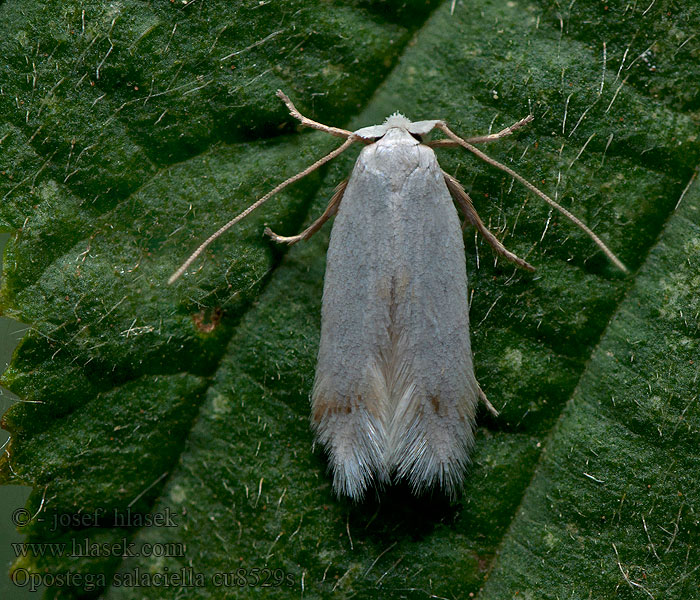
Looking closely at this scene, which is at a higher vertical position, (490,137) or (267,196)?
(490,137)

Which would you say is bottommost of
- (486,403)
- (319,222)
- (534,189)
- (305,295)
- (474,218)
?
(486,403)

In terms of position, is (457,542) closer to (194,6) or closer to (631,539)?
(631,539)

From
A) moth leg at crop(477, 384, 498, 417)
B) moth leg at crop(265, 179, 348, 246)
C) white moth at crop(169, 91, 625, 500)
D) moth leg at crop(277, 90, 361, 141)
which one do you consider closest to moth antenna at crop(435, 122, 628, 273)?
white moth at crop(169, 91, 625, 500)

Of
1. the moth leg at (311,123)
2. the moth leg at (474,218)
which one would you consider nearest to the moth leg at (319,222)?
the moth leg at (311,123)

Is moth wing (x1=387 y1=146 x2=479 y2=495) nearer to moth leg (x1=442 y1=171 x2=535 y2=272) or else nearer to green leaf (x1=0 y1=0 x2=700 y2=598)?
moth leg (x1=442 y1=171 x2=535 y2=272)

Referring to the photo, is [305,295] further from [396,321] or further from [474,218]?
[474,218]

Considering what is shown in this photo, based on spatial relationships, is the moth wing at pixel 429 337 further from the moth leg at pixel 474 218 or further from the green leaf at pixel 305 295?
the green leaf at pixel 305 295

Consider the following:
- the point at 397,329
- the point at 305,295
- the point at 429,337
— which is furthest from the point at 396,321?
the point at 305,295
